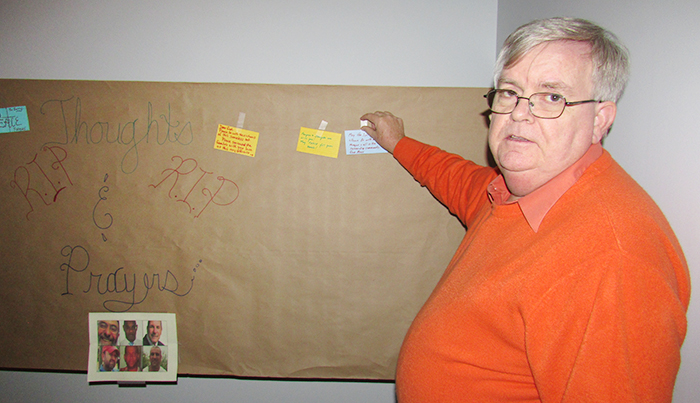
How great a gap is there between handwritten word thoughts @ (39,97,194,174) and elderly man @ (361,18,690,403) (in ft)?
3.00

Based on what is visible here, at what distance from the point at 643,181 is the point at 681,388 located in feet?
1.20

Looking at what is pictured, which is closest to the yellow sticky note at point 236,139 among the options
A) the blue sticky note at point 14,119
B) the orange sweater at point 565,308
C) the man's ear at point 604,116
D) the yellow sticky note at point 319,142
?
the yellow sticky note at point 319,142

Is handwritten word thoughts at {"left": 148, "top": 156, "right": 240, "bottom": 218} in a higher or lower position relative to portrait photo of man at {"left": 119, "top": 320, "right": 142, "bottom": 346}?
higher

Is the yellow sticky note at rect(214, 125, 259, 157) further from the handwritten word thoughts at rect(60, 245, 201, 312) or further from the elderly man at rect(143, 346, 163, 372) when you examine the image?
the elderly man at rect(143, 346, 163, 372)

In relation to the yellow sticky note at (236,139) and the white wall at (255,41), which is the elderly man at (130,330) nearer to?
the yellow sticky note at (236,139)

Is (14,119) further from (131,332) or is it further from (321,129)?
(321,129)

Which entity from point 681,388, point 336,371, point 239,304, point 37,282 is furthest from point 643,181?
point 37,282

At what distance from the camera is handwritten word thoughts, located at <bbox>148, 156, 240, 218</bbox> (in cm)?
111

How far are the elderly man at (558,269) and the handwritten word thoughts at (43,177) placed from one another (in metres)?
1.17

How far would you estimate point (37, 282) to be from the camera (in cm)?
114

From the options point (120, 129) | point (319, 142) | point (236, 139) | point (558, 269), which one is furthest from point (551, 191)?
point (120, 129)

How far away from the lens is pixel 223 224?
112 centimetres

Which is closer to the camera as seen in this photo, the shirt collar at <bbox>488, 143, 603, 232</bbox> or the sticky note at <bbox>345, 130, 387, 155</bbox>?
the shirt collar at <bbox>488, 143, 603, 232</bbox>

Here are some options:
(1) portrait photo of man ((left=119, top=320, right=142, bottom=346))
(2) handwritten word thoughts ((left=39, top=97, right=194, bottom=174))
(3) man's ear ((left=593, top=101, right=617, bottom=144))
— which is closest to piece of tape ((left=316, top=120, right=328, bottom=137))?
(2) handwritten word thoughts ((left=39, top=97, right=194, bottom=174))
